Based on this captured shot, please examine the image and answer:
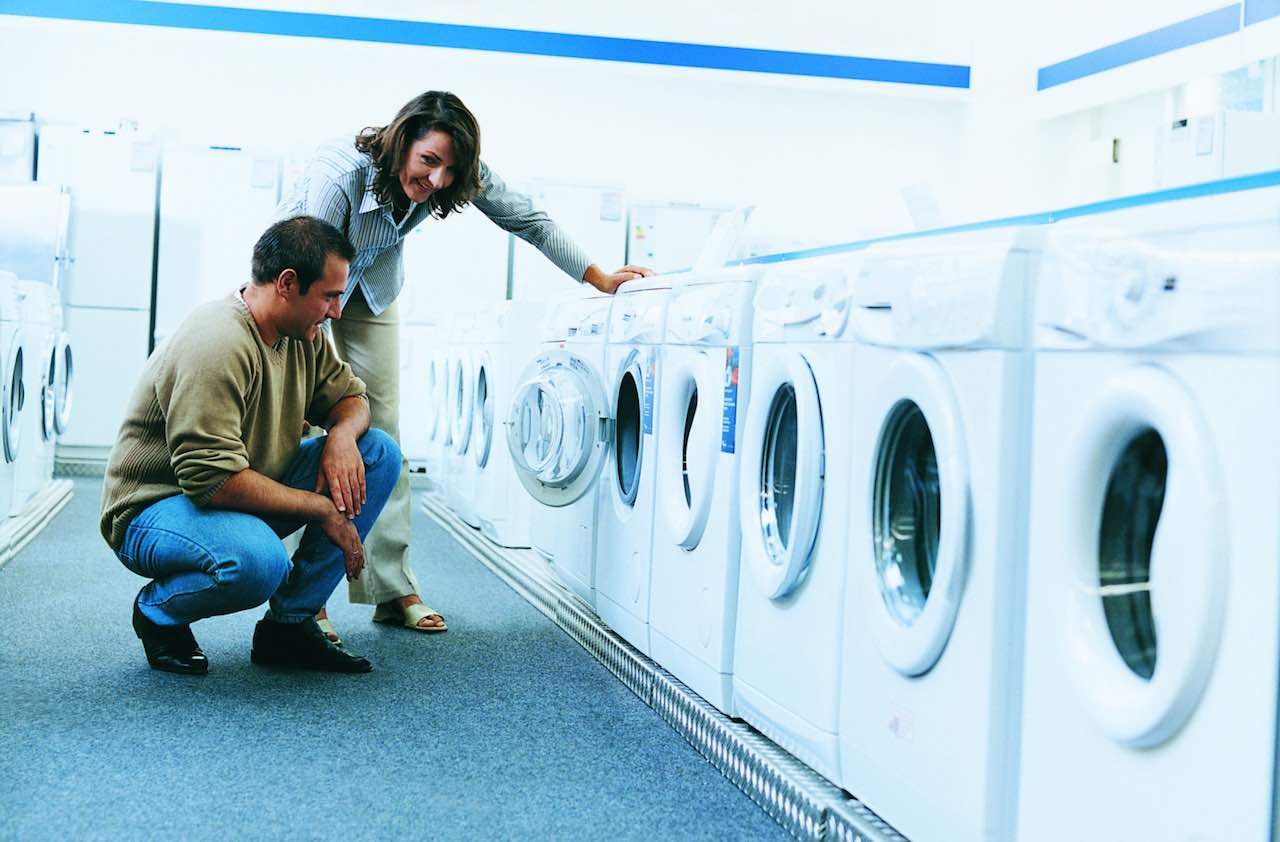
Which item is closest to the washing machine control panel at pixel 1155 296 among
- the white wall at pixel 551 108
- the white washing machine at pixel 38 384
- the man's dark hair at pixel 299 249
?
the man's dark hair at pixel 299 249

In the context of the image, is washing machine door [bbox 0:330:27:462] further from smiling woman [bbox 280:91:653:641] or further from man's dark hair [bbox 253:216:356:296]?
man's dark hair [bbox 253:216:356:296]

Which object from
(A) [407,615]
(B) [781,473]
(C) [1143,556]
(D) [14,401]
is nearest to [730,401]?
(B) [781,473]

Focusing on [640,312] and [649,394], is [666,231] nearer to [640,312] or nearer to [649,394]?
[640,312]

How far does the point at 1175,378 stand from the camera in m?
1.26

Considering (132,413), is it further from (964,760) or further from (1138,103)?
(1138,103)

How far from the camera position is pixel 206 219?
254 inches

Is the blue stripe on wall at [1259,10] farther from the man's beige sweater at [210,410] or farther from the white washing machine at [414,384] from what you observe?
the man's beige sweater at [210,410]

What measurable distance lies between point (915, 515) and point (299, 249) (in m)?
1.33

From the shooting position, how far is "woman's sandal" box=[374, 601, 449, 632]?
10.6ft

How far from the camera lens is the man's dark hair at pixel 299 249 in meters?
2.50

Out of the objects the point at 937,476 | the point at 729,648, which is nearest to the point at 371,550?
the point at 729,648

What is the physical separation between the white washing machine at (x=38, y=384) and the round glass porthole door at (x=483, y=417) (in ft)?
4.88

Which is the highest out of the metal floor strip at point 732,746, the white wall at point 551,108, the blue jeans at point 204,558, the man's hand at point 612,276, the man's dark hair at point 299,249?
the white wall at point 551,108

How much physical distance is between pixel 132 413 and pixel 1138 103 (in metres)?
6.67
